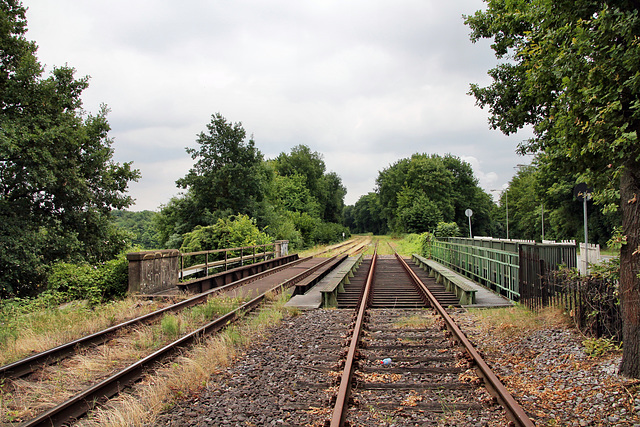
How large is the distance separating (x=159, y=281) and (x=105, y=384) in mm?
7045

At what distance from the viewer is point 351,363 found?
4.96 meters

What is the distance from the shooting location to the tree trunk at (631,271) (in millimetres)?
4406

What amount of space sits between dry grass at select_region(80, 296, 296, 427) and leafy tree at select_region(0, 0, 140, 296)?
1486cm

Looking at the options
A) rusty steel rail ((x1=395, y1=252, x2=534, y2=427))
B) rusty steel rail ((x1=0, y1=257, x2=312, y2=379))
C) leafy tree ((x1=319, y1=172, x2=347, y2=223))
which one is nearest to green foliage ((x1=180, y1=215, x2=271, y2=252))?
rusty steel rail ((x1=0, y1=257, x2=312, y2=379))

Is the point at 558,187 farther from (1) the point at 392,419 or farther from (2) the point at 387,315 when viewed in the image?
(1) the point at 392,419

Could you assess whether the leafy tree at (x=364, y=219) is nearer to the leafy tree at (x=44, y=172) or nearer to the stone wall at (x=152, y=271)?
the leafy tree at (x=44, y=172)

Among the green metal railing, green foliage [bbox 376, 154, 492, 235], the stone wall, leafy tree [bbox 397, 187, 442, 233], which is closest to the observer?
the green metal railing

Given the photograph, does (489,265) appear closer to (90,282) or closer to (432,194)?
(90,282)

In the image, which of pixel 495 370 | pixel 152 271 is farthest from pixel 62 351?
pixel 495 370

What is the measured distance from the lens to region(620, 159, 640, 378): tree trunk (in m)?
4.41

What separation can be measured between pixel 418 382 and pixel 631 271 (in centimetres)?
271

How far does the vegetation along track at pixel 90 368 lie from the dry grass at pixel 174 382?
212mm

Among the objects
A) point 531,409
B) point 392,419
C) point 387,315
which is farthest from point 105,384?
point 387,315

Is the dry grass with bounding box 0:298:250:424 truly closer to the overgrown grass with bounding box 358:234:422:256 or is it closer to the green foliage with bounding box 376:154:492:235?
the overgrown grass with bounding box 358:234:422:256
